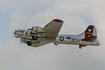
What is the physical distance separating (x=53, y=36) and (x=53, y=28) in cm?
285

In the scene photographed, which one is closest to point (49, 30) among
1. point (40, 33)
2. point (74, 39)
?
point (40, 33)

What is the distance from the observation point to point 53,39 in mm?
35406

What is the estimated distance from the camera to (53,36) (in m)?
34.5

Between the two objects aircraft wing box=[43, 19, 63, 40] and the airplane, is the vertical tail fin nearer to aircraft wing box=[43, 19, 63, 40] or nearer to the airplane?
the airplane

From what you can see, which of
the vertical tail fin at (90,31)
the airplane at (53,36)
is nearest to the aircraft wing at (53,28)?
the airplane at (53,36)

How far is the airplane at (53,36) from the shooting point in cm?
3216

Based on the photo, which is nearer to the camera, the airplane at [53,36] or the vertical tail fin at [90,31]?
the airplane at [53,36]

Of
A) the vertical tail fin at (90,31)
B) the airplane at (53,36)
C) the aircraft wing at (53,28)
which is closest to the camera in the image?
the aircraft wing at (53,28)

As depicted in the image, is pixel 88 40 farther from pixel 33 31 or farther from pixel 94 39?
pixel 33 31

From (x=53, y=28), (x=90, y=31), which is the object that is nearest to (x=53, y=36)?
(x=53, y=28)

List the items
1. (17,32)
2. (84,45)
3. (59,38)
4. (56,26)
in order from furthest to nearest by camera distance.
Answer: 1. (84,45)
2. (59,38)
3. (17,32)
4. (56,26)

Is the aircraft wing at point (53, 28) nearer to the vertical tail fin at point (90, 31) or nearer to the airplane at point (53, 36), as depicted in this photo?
the airplane at point (53, 36)

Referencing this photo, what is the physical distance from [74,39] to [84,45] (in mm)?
2842

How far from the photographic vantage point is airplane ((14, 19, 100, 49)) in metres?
32.2
